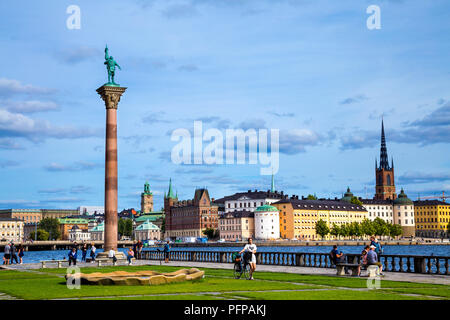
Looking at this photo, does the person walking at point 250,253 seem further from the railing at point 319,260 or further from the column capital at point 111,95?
the column capital at point 111,95

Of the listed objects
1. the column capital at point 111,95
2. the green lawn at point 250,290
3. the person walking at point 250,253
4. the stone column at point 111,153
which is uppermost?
the column capital at point 111,95

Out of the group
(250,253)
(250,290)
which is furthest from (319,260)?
(250,290)

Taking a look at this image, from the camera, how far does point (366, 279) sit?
2881 cm

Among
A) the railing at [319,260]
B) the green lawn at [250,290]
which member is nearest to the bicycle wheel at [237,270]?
the green lawn at [250,290]

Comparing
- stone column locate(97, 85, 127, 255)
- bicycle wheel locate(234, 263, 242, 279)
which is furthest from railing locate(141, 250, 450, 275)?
stone column locate(97, 85, 127, 255)

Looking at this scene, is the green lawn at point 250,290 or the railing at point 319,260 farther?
the railing at point 319,260

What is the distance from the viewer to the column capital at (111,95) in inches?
2080

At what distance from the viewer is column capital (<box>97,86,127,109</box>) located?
173 feet

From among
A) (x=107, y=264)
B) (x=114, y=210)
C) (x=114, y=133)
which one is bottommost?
(x=107, y=264)

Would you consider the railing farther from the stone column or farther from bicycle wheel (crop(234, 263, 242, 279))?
the stone column

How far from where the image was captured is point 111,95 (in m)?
52.8
